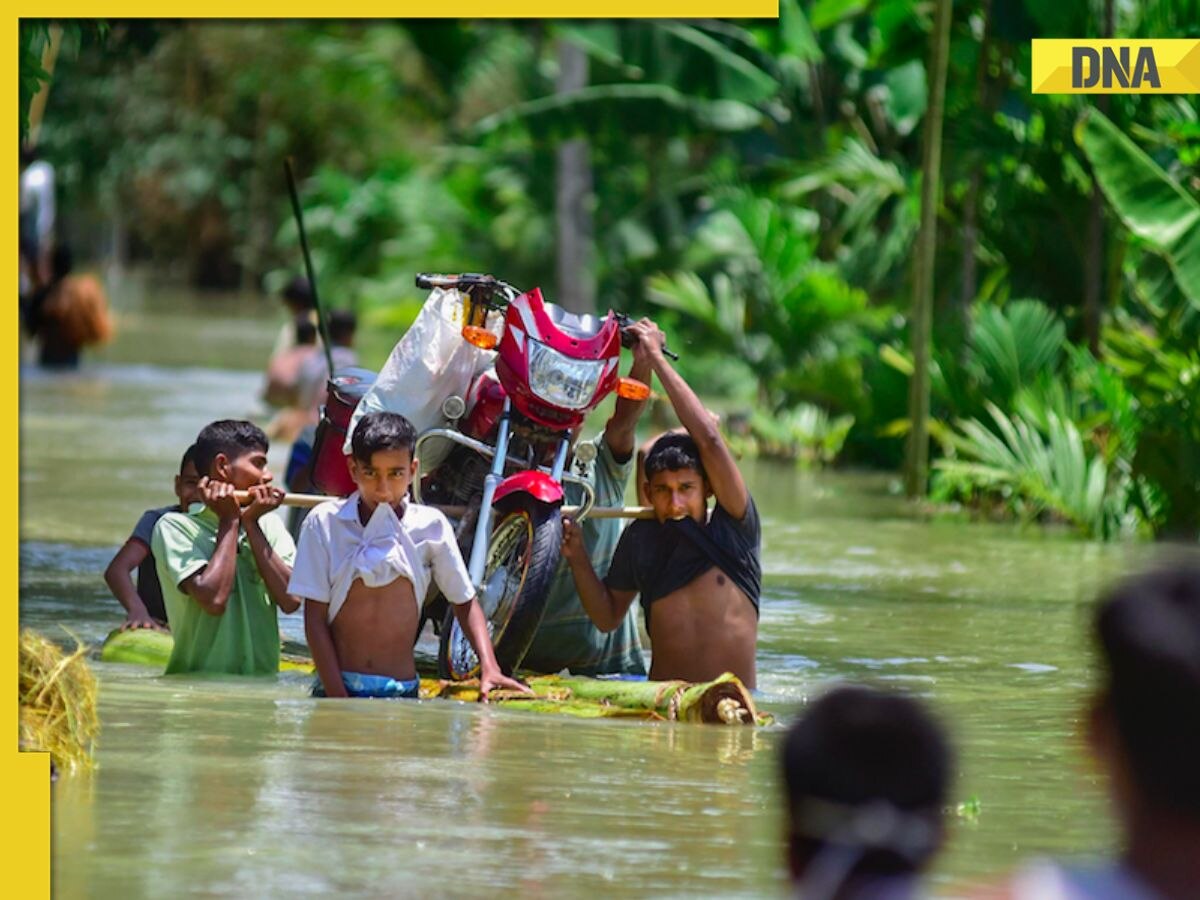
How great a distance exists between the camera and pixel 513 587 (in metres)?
7.70

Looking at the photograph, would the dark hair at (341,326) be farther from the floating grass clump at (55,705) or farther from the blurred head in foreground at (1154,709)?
the blurred head in foreground at (1154,709)

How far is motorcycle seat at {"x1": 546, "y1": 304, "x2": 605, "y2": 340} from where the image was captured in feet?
25.7

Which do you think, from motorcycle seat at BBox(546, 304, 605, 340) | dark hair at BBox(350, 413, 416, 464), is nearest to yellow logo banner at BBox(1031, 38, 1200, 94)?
motorcycle seat at BBox(546, 304, 605, 340)

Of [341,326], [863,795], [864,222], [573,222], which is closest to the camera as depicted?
[863,795]

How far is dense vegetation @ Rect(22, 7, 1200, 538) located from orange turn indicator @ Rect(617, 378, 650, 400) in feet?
8.69

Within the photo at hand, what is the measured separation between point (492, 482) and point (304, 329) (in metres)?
6.32

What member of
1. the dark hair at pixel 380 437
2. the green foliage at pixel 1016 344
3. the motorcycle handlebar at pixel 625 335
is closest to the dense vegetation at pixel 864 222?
the green foliage at pixel 1016 344

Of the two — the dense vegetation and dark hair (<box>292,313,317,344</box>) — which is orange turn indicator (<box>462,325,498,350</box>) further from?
dark hair (<box>292,313,317,344</box>)

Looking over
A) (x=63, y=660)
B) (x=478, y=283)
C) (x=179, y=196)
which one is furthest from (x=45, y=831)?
(x=179, y=196)

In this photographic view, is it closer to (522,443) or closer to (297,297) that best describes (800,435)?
(297,297)

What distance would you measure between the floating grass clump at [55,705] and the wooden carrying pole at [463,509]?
1695 mm

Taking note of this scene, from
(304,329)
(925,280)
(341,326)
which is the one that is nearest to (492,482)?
(341,326)

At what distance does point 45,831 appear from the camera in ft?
16.9

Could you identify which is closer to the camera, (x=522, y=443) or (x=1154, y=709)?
(x=1154, y=709)
